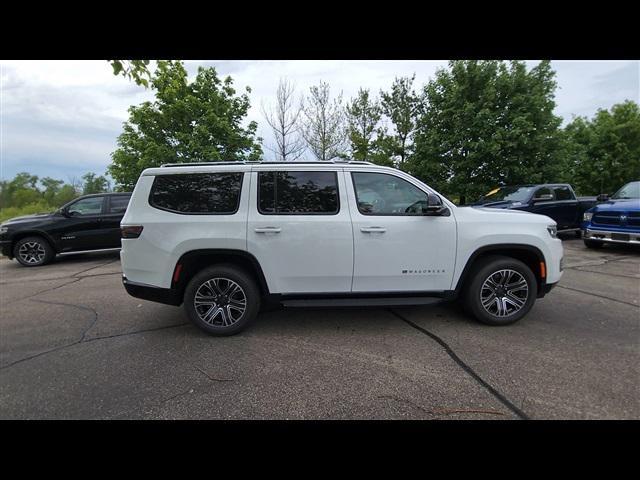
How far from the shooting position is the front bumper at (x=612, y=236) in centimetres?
706

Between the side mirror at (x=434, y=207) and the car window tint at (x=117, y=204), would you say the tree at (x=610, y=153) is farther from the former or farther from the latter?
the car window tint at (x=117, y=204)

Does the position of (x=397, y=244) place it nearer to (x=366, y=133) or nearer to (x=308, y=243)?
(x=308, y=243)

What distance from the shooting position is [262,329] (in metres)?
3.66

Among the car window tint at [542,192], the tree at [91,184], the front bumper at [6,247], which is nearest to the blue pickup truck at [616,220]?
the car window tint at [542,192]

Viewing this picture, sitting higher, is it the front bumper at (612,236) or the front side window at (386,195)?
the front side window at (386,195)

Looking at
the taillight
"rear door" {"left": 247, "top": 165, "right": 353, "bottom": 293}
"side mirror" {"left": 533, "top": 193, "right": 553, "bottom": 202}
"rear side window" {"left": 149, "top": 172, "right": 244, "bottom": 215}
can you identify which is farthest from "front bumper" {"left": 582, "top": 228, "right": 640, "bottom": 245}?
the taillight

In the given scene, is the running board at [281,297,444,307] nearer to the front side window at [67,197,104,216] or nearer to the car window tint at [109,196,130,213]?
the car window tint at [109,196,130,213]

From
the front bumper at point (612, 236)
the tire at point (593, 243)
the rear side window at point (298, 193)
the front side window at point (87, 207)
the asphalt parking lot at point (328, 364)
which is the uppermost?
the rear side window at point (298, 193)

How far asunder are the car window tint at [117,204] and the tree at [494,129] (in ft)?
39.5

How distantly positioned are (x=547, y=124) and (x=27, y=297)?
1723 cm

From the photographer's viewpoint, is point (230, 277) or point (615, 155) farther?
point (615, 155)
